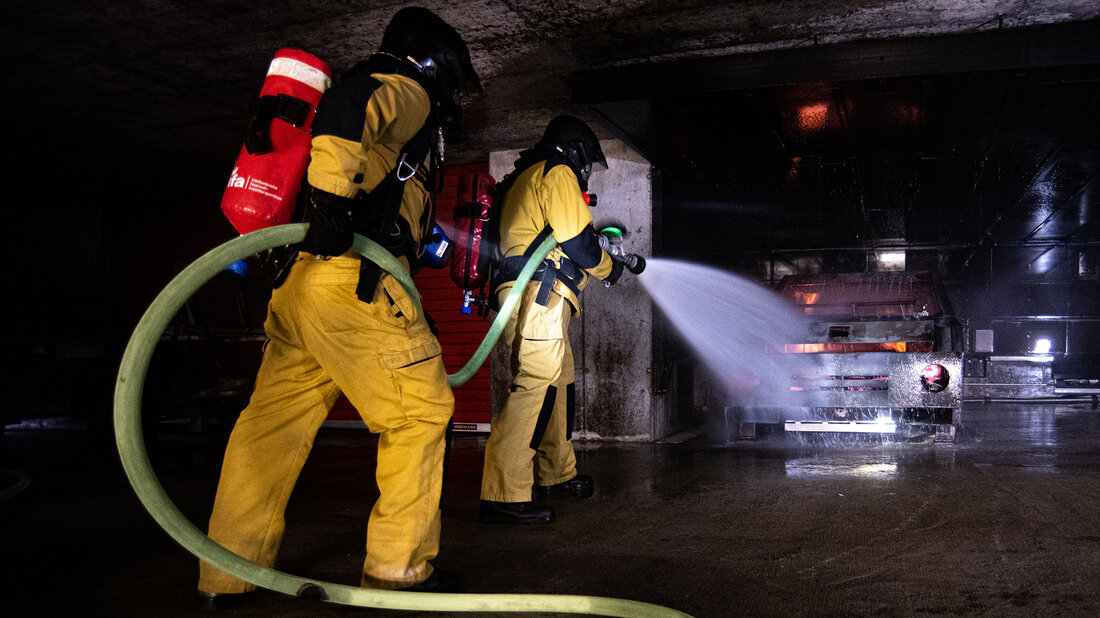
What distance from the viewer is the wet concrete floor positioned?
9.26ft

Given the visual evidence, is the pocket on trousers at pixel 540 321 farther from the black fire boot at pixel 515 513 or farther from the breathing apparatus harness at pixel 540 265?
the black fire boot at pixel 515 513

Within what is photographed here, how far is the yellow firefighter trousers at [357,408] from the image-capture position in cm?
266

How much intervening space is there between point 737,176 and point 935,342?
4304mm

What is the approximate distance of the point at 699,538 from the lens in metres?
3.71

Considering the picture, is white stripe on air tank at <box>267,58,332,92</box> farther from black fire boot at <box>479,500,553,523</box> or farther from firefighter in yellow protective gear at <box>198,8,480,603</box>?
black fire boot at <box>479,500,553,523</box>

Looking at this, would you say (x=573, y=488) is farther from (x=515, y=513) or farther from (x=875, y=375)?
(x=875, y=375)

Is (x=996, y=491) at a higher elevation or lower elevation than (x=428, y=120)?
lower

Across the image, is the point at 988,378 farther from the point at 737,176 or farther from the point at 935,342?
the point at 935,342

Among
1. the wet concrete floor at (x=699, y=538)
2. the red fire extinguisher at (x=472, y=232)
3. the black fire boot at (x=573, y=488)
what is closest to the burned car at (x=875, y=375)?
the wet concrete floor at (x=699, y=538)

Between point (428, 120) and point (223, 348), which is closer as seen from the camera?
point (428, 120)

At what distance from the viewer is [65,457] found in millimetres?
7320

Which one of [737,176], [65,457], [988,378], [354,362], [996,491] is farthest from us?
[988,378]

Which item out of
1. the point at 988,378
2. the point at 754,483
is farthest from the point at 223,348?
the point at 988,378

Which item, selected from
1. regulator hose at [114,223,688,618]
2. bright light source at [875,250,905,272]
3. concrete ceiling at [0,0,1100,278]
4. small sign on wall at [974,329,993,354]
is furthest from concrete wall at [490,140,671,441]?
bright light source at [875,250,905,272]
